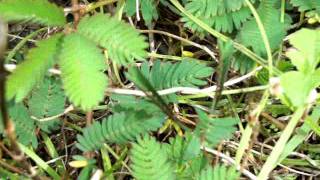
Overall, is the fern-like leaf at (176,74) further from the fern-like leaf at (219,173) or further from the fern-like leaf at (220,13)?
the fern-like leaf at (219,173)

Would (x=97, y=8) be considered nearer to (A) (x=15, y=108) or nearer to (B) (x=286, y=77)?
(A) (x=15, y=108)

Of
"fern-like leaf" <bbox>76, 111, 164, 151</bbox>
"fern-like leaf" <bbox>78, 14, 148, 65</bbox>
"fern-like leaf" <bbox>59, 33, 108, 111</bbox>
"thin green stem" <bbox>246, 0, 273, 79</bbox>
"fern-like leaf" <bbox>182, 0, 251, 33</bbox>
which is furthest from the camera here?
"fern-like leaf" <bbox>182, 0, 251, 33</bbox>

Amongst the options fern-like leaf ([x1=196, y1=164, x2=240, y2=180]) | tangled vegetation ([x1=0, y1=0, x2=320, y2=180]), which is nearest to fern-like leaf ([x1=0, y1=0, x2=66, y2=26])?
tangled vegetation ([x1=0, y1=0, x2=320, y2=180])

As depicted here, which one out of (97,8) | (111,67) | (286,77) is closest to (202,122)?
(286,77)

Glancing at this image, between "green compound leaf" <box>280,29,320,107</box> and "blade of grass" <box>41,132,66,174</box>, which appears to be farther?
"blade of grass" <box>41,132,66,174</box>

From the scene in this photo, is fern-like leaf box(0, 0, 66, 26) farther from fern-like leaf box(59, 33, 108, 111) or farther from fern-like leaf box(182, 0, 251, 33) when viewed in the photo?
fern-like leaf box(182, 0, 251, 33)

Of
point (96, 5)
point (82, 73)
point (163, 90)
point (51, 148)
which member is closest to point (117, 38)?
point (82, 73)

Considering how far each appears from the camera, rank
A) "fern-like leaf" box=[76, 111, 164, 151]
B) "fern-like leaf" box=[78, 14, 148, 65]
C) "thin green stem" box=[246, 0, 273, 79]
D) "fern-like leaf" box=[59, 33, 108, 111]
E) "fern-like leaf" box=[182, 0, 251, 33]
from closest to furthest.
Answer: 1. "fern-like leaf" box=[59, 33, 108, 111]
2. "fern-like leaf" box=[78, 14, 148, 65]
3. "fern-like leaf" box=[76, 111, 164, 151]
4. "thin green stem" box=[246, 0, 273, 79]
5. "fern-like leaf" box=[182, 0, 251, 33]
